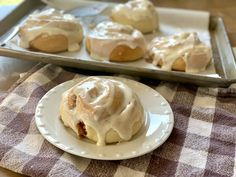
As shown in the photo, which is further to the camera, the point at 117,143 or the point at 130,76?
the point at 130,76

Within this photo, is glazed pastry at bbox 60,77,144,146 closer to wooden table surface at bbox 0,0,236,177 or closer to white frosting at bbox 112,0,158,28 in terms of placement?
white frosting at bbox 112,0,158,28

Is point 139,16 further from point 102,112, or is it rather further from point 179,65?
point 102,112

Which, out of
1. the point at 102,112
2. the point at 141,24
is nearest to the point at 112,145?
the point at 102,112

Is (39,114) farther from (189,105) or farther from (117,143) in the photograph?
(189,105)

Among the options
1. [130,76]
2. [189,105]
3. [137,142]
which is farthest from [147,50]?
[137,142]

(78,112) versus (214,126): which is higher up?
(78,112)

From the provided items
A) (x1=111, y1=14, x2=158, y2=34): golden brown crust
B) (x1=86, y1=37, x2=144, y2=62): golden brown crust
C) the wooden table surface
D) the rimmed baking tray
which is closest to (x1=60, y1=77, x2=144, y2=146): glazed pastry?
the rimmed baking tray
